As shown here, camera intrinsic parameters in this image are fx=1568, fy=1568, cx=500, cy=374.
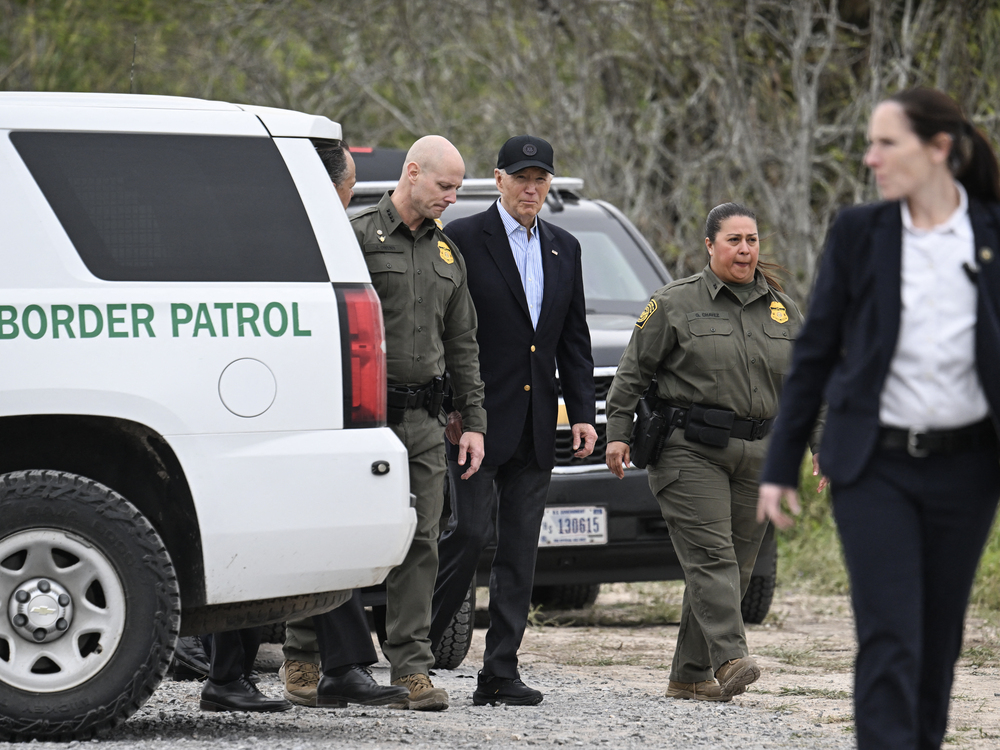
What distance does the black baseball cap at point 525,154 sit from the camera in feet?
19.3

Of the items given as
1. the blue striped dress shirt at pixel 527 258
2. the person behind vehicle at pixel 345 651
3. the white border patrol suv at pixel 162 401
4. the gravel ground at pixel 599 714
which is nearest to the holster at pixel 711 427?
the blue striped dress shirt at pixel 527 258

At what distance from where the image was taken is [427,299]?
5.59 metres

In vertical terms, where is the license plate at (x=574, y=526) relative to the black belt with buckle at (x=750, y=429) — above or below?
below

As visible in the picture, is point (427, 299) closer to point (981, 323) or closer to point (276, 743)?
point (276, 743)

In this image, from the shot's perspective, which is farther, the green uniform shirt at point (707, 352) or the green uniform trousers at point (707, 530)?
the green uniform shirt at point (707, 352)

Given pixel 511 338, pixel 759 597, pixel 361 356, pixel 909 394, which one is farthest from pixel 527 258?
pixel 759 597

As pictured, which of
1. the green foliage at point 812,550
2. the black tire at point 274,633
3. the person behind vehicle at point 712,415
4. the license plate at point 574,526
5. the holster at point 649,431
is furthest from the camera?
the green foliage at point 812,550

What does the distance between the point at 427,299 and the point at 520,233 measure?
626mm

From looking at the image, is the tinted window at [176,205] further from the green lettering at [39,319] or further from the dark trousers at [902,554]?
the dark trousers at [902,554]

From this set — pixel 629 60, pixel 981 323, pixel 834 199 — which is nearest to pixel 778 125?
pixel 834 199

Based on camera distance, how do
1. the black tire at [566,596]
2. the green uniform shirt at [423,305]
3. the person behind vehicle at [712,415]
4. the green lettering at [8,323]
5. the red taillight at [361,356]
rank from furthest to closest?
1. the black tire at [566,596]
2. the person behind vehicle at [712,415]
3. the green uniform shirt at [423,305]
4. the red taillight at [361,356]
5. the green lettering at [8,323]

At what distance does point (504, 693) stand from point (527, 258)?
1.64 metres

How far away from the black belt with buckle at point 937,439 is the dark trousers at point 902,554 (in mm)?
21

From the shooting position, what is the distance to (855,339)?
3.61 m
